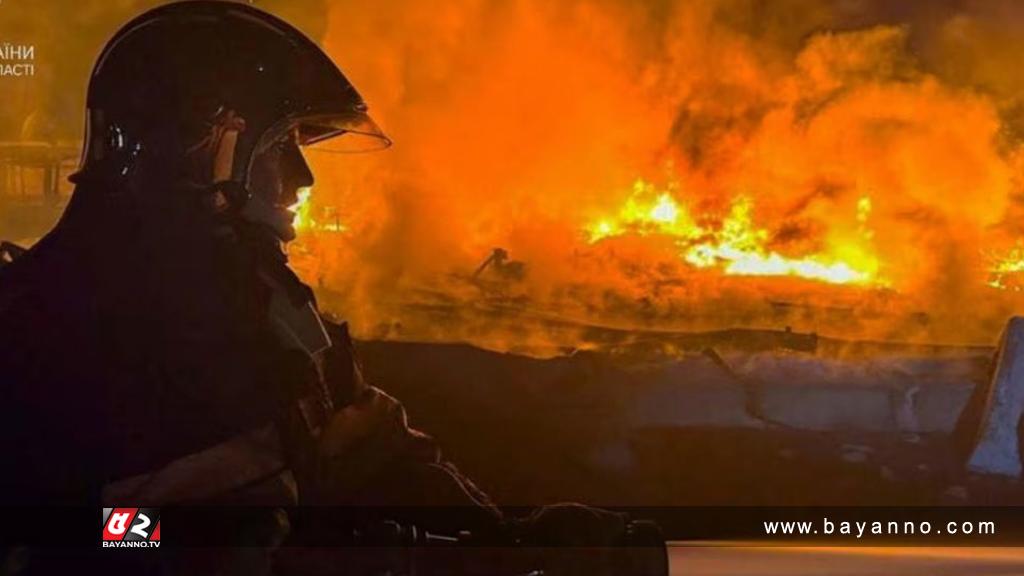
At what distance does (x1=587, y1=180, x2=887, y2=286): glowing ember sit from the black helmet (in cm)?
60

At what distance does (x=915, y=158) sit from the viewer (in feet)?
7.80

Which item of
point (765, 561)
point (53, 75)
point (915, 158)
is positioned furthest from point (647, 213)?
point (53, 75)

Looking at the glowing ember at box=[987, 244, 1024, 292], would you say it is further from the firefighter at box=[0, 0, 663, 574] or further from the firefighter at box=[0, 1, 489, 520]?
the firefighter at box=[0, 1, 489, 520]

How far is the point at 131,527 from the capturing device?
2271mm

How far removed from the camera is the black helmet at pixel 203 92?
2.28 m

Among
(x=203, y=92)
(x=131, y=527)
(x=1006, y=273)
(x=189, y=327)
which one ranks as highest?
(x=203, y=92)

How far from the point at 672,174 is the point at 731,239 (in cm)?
19

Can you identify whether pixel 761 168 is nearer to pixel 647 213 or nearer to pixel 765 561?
pixel 647 213

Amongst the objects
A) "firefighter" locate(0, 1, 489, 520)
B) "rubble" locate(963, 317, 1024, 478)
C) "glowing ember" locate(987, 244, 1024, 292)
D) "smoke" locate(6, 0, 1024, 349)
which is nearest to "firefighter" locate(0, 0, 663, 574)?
"firefighter" locate(0, 1, 489, 520)

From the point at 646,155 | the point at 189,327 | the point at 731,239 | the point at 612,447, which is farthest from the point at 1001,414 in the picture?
the point at 189,327

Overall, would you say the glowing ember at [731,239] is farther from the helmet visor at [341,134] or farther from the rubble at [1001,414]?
the helmet visor at [341,134]

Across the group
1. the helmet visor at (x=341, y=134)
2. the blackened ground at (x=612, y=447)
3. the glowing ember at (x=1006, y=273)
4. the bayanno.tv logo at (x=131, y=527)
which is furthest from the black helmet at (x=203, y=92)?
the glowing ember at (x=1006, y=273)

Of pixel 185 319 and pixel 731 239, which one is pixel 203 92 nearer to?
pixel 185 319

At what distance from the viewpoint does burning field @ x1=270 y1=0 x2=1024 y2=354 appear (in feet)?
7.80
